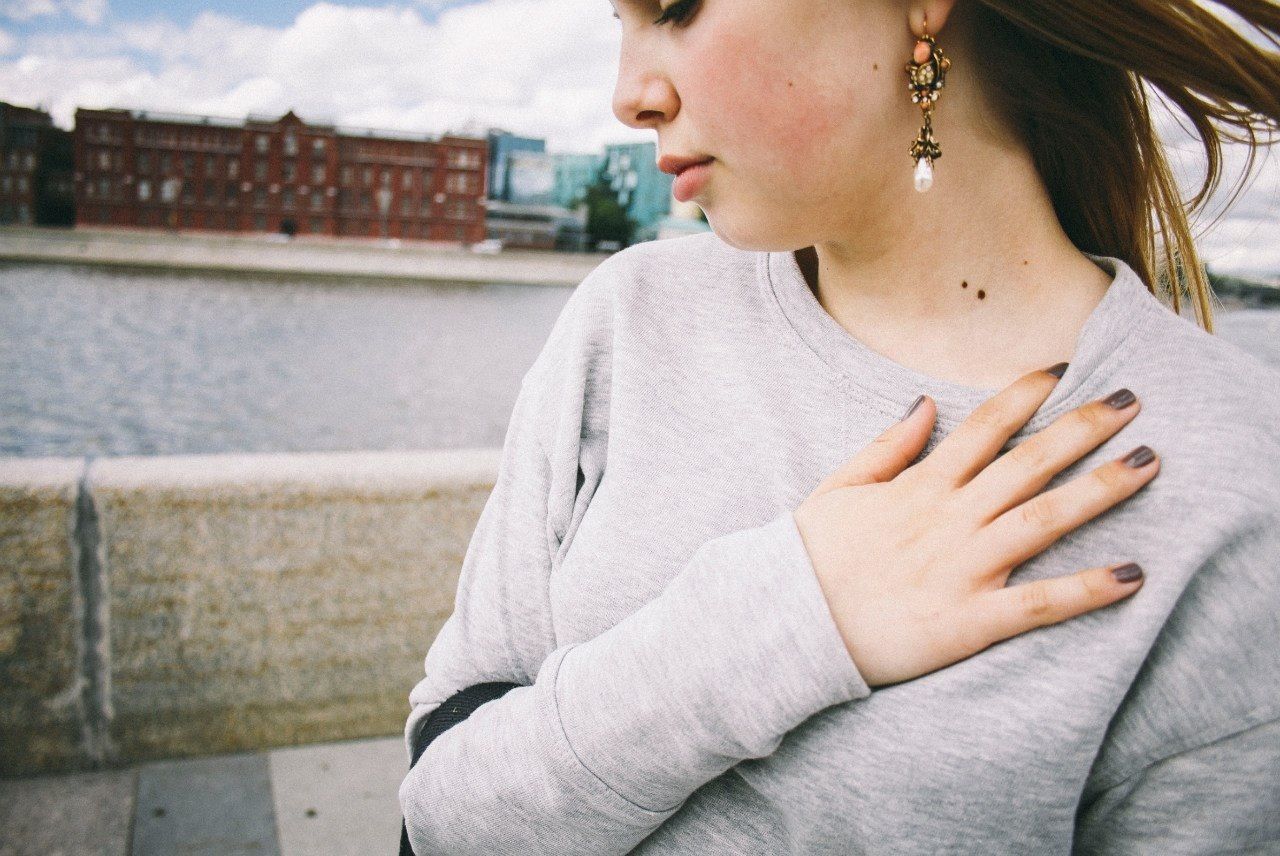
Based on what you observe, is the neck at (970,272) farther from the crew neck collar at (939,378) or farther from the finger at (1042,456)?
the finger at (1042,456)

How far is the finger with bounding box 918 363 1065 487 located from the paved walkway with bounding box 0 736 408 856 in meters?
1.84

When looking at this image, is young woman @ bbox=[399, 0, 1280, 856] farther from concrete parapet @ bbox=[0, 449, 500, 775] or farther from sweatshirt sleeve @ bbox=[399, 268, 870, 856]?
concrete parapet @ bbox=[0, 449, 500, 775]

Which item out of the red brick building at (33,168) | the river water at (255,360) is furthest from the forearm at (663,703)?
the red brick building at (33,168)

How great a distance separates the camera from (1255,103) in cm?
85

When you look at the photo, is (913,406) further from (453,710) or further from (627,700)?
(453,710)

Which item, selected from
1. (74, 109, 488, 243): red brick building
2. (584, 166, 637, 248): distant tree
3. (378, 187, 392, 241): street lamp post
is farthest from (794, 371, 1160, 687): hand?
(584, 166, 637, 248): distant tree

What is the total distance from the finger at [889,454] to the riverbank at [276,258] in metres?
35.6

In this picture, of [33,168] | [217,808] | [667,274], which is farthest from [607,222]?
[667,274]

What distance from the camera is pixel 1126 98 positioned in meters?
0.93

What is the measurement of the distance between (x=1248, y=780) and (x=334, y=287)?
142 ft

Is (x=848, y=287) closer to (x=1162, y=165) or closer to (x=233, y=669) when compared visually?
(x=1162, y=165)

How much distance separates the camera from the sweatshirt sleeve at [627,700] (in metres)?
0.70

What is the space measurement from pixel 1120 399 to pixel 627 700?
0.48 meters

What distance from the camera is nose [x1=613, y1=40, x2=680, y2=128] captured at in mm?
825
